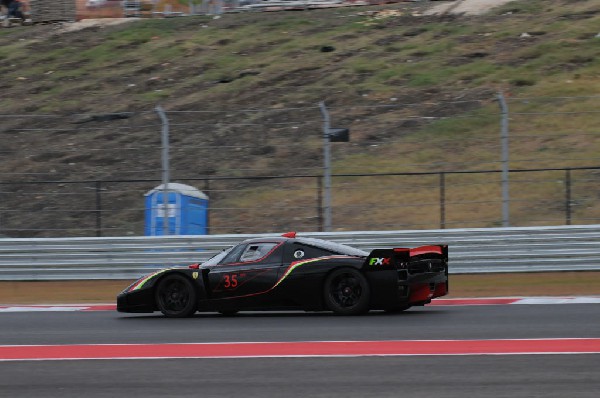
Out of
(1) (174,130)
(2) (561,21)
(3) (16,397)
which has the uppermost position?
(2) (561,21)

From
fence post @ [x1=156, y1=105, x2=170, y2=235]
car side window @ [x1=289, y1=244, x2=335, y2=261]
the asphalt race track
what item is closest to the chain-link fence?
fence post @ [x1=156, y1=105, x2=170, y2=235]

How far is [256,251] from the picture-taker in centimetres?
1303

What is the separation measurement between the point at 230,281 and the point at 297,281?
813mm

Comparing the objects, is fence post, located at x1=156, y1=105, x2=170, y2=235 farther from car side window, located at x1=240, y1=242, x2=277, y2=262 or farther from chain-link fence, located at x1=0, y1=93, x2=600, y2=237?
car side window, located at x1=240, y1=242, x2=277, y2=262

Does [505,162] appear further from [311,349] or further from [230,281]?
[311,349]

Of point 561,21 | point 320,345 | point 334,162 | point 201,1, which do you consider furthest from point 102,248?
point 201,1

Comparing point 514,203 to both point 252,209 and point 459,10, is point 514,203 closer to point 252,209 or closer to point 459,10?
point 252,209

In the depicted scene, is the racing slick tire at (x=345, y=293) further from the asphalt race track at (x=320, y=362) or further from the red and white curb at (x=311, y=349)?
the red and white curb at (x=311, y=349)

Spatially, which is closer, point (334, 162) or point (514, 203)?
point (514, 203)

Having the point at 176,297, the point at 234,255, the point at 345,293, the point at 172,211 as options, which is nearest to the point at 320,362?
the point at 345,293

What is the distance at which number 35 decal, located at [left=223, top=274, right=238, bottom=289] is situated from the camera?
506 inches

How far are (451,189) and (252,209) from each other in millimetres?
3888

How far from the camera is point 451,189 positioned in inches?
853

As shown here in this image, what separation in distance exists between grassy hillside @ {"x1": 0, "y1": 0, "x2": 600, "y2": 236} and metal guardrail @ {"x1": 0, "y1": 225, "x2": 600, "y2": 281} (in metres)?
0.66
